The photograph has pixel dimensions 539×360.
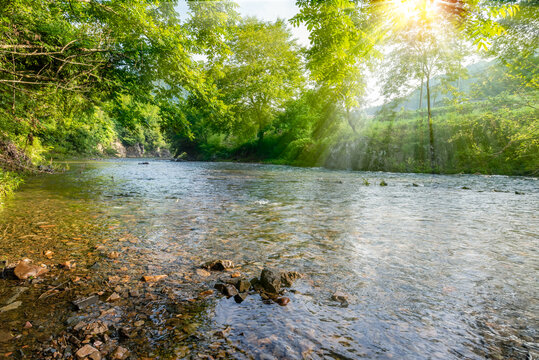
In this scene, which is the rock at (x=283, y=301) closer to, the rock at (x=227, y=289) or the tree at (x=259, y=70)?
the rock at (x=227, y=289)

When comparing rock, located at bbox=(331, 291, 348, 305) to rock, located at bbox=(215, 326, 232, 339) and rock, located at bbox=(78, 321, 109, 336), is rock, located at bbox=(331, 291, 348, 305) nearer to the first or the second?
rock, located at bbox=(215, 326, 232, 339)

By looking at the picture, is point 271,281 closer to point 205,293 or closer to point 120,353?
point 205,293

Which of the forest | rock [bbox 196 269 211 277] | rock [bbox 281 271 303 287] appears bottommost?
rock [bbox 196 269 211 277]

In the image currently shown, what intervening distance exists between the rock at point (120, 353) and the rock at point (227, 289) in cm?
98

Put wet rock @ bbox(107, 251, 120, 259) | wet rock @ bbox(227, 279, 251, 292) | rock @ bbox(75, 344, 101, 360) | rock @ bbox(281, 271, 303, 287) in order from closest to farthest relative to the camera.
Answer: rock @ bbox(75, 344, 101, 360) < wet rock @ bbox(227, 279, 251, 292) < rock @ bbox(281, 271, 303, 287) < wet rock @ bbox(107, 251, 120, 259)

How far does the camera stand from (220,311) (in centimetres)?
233

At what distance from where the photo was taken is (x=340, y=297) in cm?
259

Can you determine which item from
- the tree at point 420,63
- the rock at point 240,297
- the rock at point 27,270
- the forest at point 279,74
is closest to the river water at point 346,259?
the rock at point 240,297

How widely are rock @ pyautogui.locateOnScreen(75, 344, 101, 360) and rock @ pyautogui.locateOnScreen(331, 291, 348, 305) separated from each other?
6.47ft

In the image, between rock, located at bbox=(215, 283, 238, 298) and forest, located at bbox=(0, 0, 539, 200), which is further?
forest, located at bbox=(0, 0, 539, 200)

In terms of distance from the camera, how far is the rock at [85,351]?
1.75 metres

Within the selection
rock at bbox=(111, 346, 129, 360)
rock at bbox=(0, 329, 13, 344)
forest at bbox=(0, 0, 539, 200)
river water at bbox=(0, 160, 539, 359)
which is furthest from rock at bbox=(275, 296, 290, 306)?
forest at bbox=(0, 0, 539, 200)

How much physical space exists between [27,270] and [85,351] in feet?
5.84

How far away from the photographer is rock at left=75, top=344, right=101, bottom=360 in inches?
68.8
